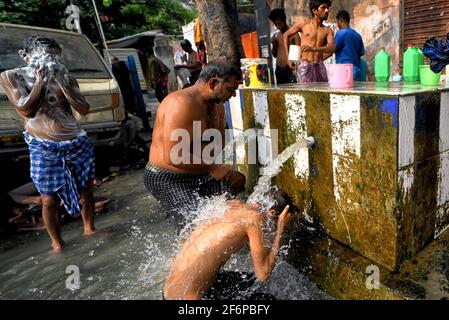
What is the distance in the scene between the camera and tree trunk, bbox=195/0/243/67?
5.02 m

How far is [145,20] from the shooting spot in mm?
16250

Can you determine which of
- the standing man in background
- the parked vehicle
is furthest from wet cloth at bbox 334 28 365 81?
the parked vehicle

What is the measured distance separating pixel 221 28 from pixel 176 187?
11.4 ft

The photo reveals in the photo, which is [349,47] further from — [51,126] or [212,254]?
[212,254]

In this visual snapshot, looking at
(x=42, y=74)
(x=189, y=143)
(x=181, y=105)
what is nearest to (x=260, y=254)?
(x=189, y=143)

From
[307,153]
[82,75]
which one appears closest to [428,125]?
[307,153]

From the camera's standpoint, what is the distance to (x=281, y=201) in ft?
8.38

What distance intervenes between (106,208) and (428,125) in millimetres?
3890

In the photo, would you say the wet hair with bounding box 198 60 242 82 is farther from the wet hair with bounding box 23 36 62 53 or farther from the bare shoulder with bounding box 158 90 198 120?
the wet hair with bounding box 23 36 62 53

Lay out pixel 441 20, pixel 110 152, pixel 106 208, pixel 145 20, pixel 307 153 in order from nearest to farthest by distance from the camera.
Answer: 1. pixel 307 153
2. pixel 106 208
3. pixel 110 152
4. pixel 441 20
5. pixel 145 20

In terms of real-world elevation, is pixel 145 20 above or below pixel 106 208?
above

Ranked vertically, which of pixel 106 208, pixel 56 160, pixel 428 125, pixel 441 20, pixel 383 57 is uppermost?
pixel 441 20

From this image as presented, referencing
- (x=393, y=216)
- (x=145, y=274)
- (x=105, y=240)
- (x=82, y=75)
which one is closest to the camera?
(x=393, y=216)

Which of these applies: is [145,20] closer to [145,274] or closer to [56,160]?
[56,160]
